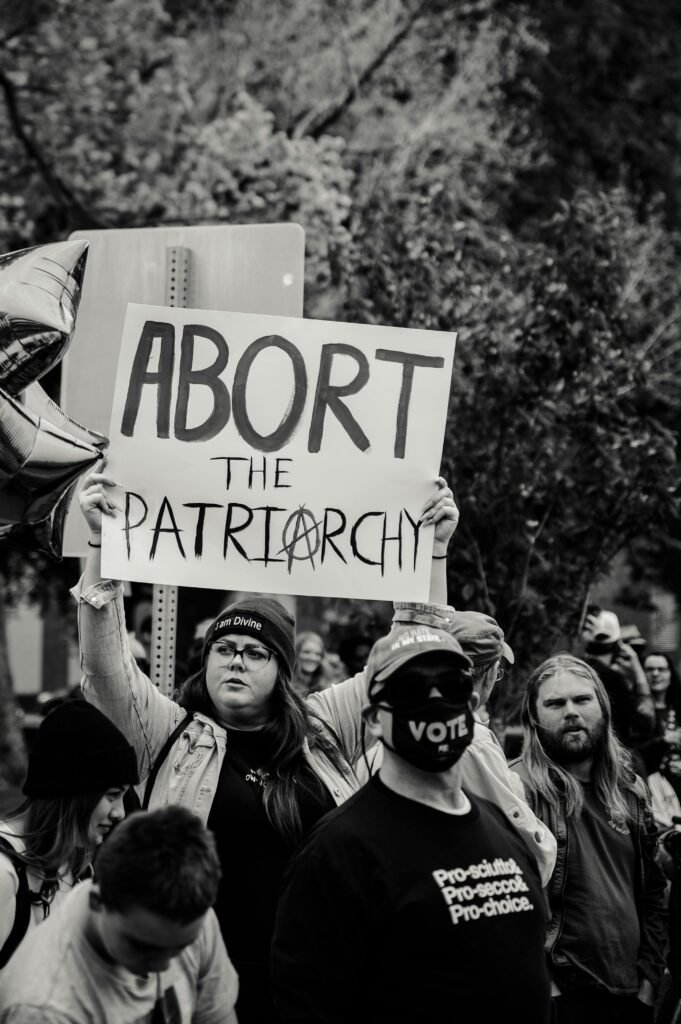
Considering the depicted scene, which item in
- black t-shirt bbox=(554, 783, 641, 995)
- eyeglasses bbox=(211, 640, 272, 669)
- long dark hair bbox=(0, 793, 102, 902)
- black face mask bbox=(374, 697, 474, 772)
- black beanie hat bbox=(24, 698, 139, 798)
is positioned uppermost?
black face mask bbox=(374, 697, 474, 772)

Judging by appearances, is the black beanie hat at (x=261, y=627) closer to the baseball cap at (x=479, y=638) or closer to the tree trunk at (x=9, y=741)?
the baseball cap at (x=479, y=638)

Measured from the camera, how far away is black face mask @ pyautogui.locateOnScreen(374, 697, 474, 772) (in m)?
2.81

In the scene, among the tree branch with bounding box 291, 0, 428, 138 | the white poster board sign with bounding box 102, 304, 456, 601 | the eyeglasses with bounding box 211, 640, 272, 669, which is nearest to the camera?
the eyeglasses with bounding box 211, 640, 272, 669

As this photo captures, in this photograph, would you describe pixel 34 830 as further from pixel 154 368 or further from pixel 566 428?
pixel 566 428

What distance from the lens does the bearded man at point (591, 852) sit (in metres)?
4.19

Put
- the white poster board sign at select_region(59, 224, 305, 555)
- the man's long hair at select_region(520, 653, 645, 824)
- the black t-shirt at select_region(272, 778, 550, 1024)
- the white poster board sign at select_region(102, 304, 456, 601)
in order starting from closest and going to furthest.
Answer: the black t-shirt at select_region(272, 778, 550, 1024), the white poster board sign at select_region(102, 304, 456, 601), the man's long hair at select_region(520, 653, 645, 824), the white poster board sign at select_region(59, 224, 305, 555)

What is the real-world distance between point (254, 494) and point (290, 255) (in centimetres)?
98

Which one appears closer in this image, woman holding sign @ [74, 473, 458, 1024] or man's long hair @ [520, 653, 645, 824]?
woman holding sign @ [74, 473, 458, 1024]

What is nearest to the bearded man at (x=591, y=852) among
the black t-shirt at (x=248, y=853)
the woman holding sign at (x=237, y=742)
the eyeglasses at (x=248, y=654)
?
the woman holding sign at (x=237, y=742)

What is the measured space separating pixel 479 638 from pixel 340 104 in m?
14.2

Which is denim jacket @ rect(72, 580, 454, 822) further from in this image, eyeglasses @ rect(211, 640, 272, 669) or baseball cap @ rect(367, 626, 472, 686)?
baseball cap @ rect(367, 626, 472, 686)

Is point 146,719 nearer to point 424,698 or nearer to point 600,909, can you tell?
point 424,698

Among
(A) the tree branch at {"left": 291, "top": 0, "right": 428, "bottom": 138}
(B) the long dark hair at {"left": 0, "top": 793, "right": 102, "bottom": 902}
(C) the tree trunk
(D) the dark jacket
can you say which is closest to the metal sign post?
(D) the dark jacket

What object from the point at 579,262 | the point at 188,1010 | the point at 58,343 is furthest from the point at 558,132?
the point at 188,1010
